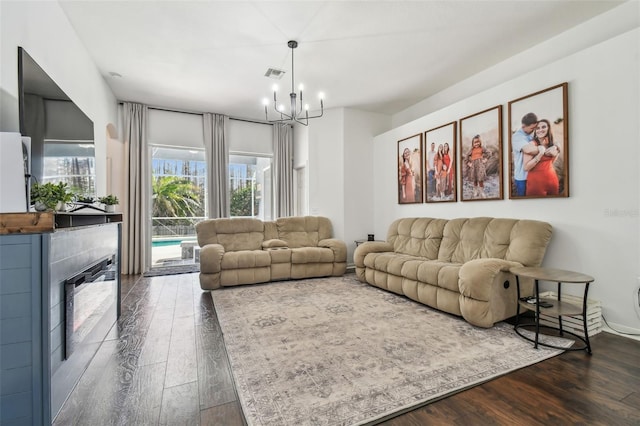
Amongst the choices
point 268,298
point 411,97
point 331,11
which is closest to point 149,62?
point 331,11

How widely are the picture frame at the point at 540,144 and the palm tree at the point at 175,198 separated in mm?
5416

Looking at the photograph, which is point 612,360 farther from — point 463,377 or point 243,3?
point 243,3

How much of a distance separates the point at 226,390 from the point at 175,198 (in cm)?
498

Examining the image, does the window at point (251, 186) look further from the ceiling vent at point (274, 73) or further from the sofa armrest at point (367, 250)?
the sofa armrest at point (367, 250)

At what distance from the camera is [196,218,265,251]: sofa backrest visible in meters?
4.60

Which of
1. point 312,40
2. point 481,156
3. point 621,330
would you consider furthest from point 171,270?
point 621,330

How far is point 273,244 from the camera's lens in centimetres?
477

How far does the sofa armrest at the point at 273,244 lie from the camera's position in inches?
187

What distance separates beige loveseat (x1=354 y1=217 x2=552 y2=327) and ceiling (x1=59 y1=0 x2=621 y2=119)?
2.06m

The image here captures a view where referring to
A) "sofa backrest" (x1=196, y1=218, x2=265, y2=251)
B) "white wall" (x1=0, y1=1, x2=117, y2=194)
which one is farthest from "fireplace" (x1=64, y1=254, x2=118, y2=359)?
"sofa backrest" (x1=196, y1=218, x2=265, y2=251)

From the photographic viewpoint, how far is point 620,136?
98.9 inches

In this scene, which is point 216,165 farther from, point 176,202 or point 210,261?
point 210,261

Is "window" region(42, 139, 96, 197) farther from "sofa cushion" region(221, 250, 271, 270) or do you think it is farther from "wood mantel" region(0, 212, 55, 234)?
"sofa cushion" region(221, 250, 271, 270)

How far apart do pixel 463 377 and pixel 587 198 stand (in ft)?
7.02
